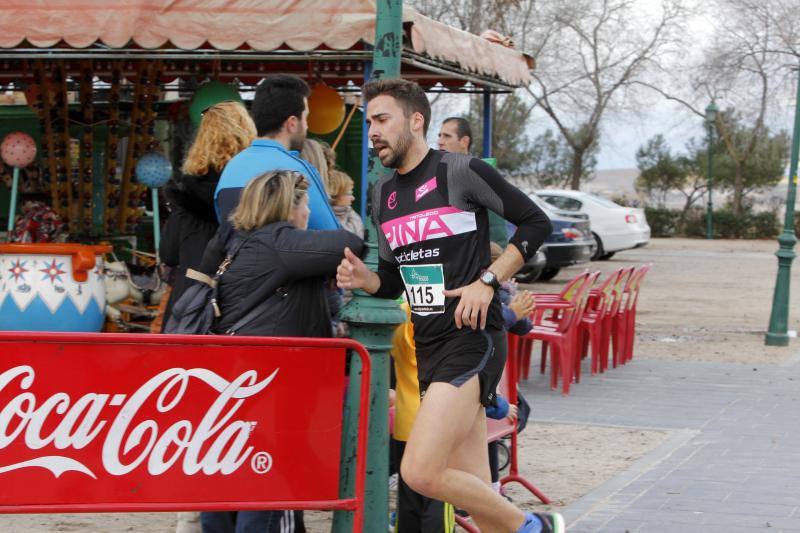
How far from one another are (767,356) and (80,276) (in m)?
7.03

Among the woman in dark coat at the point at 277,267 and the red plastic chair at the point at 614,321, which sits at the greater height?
the woman in dark coat at the point at 277,267

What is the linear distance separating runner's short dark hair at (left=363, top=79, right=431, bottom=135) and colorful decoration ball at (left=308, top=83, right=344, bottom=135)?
7.32 metres

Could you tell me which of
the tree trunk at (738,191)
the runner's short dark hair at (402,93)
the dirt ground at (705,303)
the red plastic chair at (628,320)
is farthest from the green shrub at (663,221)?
the runner's short dark hair at (402,93)

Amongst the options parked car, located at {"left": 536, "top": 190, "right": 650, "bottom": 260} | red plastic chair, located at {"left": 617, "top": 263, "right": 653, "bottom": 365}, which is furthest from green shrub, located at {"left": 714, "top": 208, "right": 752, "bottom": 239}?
red plastic chair, located at {"left": 617, "top": 263, "right": 653, "bottom": 365}

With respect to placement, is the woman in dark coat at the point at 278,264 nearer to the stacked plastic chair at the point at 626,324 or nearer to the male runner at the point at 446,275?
the male runner at the point at 446,275

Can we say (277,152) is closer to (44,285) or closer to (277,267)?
(277,267)

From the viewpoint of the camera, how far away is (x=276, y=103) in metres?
5.04

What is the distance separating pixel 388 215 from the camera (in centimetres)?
428

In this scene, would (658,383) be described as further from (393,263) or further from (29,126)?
(29,126)

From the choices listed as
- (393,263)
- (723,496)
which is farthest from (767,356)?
(393,263)

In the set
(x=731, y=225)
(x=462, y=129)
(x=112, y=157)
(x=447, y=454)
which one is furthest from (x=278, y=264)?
(x=731, y=225)

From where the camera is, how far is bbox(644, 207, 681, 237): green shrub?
46.0 metres

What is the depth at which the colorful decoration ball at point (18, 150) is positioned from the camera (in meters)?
11.8

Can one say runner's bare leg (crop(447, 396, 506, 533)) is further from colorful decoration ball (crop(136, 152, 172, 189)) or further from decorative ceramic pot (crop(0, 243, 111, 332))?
colorful decoration ball (crop(136, 152, 172, 189))
